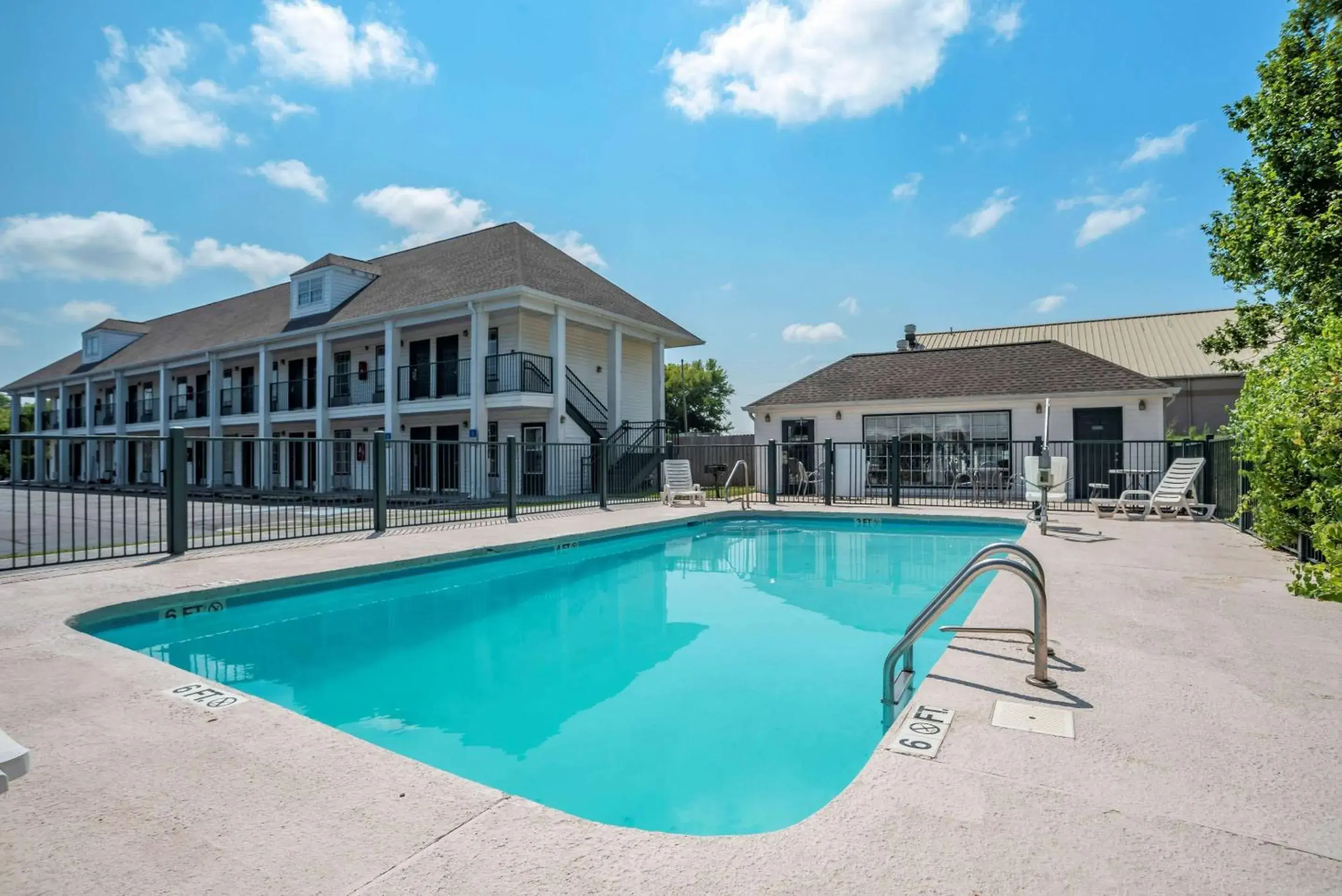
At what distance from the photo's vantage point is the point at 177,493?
8062 millimetres

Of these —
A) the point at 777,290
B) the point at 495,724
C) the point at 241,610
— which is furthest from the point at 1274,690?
the point at 777,290

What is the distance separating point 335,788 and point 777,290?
23.3 m

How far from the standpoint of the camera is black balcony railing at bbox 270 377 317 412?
23.1m

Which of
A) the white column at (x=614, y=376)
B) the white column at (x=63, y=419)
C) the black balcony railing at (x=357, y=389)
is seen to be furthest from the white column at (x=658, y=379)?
the white column at (x=63, y=419)

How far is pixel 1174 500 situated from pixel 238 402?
30.0m

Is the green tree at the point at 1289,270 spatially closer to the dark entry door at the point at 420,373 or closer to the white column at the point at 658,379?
the white column at the point at 658,379

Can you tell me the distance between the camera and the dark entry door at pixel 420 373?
68.3ft

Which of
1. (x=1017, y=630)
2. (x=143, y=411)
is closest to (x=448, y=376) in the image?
(x=1017, y=630)

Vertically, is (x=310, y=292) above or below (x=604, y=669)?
above

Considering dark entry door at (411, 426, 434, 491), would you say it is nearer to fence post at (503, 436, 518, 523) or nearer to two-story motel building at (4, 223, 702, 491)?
two-story motel building at (4, 223, 702, 491)

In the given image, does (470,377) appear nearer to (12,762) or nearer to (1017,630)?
(1017,630)

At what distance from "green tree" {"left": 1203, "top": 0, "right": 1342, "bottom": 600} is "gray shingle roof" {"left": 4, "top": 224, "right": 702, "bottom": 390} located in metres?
14.8

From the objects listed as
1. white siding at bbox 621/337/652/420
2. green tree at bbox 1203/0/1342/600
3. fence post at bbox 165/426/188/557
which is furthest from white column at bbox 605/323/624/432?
green tree at bbox 1203/0/1342/600

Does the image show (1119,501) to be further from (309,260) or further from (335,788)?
(309,260)
